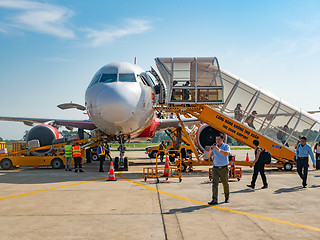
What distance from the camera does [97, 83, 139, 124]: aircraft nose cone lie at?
11898 millimetres

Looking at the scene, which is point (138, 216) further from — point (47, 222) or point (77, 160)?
point (77, 160)

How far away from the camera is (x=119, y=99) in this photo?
1196 centimetres

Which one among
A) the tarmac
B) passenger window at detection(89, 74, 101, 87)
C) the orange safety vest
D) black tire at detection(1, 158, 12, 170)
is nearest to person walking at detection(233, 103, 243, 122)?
the tarmac

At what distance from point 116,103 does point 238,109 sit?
20.9 ft

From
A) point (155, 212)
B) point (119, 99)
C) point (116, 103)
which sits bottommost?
point (155, 212)

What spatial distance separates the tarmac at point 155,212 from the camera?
511cm

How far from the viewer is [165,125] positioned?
1952 centimetres

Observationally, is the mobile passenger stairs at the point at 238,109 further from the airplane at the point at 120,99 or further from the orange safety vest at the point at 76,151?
the orange safety vest at the point at 76,151

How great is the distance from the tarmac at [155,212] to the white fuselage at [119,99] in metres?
3.15

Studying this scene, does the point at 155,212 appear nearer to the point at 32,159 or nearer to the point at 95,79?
the point at 95,79

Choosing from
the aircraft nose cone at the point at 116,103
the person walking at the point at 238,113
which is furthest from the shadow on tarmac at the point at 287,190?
the aircraft nose cone at the point at 116,103

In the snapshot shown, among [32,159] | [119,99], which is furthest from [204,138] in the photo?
[32,159]

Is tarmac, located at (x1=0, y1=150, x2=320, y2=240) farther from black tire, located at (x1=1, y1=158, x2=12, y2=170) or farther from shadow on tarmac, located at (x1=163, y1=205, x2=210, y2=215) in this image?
black tire, located at (x1=1, y1=158, x2=12, y2=170)

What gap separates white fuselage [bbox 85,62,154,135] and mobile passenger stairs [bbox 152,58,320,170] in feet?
4.26
